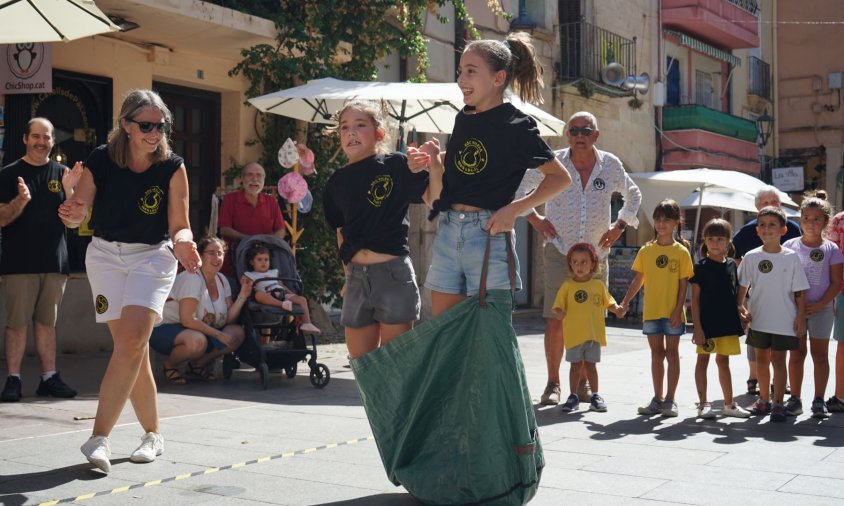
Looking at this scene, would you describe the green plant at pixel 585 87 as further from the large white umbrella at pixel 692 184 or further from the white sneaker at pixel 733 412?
the white sneaker at pixel 733 412

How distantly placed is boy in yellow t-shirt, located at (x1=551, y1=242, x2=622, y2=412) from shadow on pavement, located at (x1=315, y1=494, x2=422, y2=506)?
324cm

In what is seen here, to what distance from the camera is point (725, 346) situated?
25.4 feet

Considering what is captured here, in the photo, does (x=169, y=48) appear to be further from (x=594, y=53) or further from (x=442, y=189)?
(x=594, y=53)

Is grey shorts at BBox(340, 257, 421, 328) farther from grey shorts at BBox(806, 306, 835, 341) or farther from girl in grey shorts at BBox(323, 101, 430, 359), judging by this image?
grey shorts at BBox(806, 306, 835, 341)

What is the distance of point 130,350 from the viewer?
542 cm

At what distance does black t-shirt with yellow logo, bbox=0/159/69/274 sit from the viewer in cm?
825

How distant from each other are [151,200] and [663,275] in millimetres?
3881

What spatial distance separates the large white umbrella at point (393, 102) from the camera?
9.89m

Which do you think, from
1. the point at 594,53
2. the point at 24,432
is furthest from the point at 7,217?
the point at 594,53

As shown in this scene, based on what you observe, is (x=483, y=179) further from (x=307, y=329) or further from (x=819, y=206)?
(x=307, y=329)

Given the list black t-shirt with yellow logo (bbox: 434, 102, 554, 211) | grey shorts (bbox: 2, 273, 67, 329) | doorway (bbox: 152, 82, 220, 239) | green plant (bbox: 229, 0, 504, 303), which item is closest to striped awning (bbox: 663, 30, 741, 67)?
green plant (bbox: 229, 0, 504, 303)

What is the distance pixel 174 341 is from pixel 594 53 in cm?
1604

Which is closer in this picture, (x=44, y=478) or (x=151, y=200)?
(x=44, y=478)

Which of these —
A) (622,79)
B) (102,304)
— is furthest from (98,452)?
(622,79)
